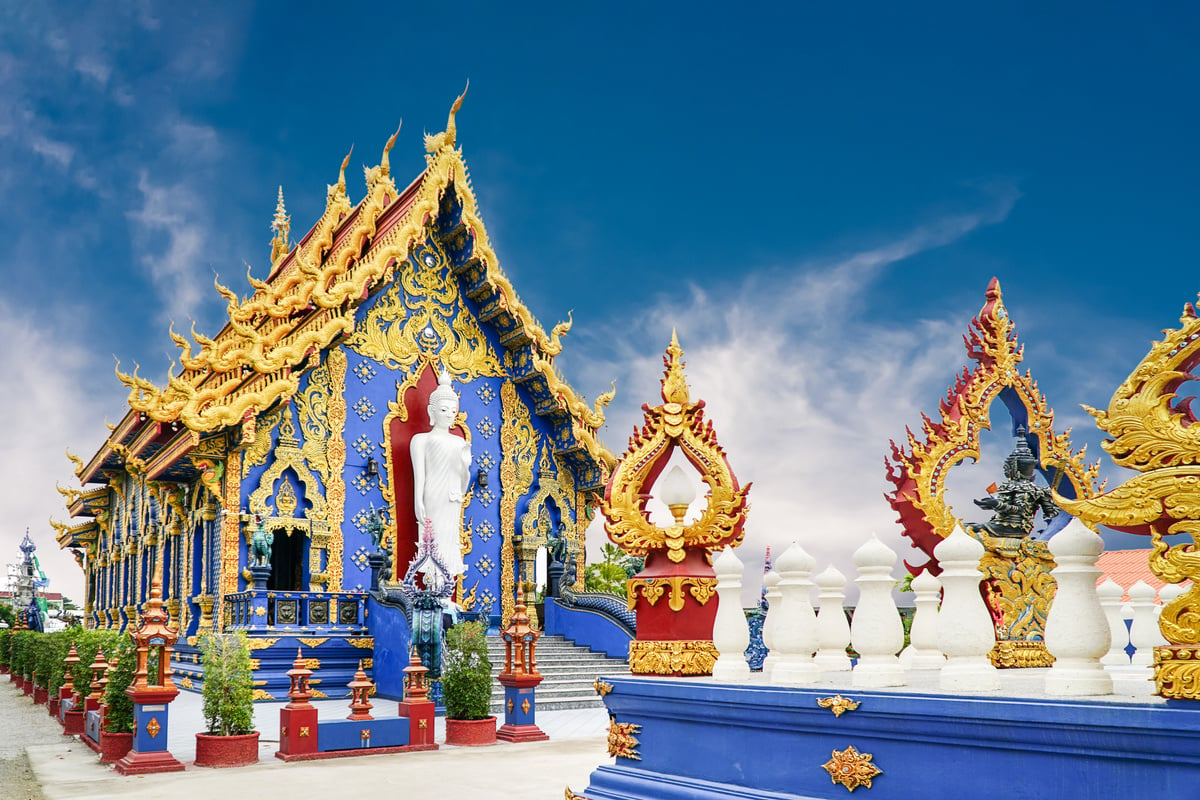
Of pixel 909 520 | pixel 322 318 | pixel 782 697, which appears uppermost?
pixel 322 318

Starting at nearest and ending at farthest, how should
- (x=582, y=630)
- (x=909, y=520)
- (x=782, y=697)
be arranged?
(x=782, y=697)
(x=909, y=520)
(x=582, y=630)

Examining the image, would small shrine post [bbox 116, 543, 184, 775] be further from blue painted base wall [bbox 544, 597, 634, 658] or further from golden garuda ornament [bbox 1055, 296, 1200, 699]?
golden garuda ornament [bbox 1055, 296, 1200, 699]

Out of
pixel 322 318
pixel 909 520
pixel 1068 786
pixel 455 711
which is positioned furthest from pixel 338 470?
pixel 1068 786

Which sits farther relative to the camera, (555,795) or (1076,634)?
(555,795)

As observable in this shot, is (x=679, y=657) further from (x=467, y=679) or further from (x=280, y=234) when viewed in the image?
(x=280, y=234)

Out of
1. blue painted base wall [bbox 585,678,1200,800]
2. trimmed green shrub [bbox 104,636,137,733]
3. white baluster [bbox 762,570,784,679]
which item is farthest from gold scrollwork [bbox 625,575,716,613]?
trimmed green shrub [bbox 104,636,137,733]

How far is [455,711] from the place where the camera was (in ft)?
35.7

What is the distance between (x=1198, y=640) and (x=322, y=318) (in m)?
15.4

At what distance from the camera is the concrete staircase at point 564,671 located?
561 inches

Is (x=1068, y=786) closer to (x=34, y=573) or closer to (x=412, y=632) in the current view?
(x=412, y=632)

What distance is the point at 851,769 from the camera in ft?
11.9

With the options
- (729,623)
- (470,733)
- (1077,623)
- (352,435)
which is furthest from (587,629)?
(1077,623)

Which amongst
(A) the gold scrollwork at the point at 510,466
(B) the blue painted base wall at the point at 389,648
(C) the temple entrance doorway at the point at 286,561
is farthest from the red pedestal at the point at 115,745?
(A) the gold scrollwork at the point at 510,466

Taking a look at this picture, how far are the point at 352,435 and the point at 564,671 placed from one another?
212 inches
